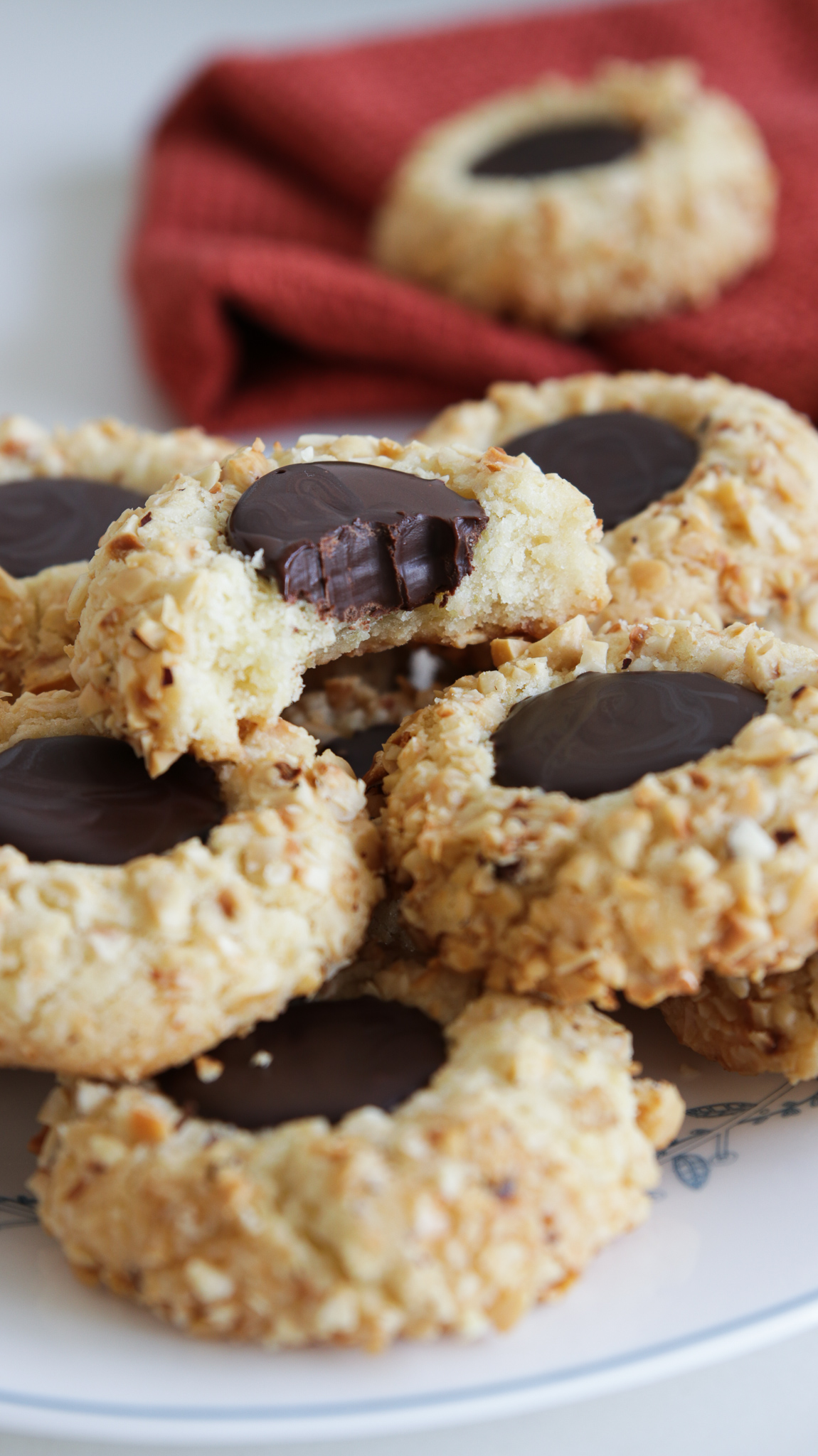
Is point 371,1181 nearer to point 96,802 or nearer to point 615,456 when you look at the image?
point 96,802

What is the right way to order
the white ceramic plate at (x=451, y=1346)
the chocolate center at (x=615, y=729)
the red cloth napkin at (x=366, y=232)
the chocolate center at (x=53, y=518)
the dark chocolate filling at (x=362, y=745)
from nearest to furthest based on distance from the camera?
the white ceramic plate at (x=451, y=1346), the chocolate center at (x=615, y=729), the dark chocolate filling at (x=362, y=745), the chocolate center at (x=53, y=518), the red cloth napkin at (x=366, y=232)

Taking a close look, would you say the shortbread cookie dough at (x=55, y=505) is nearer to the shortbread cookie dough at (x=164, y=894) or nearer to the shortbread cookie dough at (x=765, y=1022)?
the shortbread cookie dough at (x=164, y=894)

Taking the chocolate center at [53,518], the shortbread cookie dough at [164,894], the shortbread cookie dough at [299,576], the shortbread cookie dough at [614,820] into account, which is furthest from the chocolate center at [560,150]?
the shortbread cookie dough at [164,894]

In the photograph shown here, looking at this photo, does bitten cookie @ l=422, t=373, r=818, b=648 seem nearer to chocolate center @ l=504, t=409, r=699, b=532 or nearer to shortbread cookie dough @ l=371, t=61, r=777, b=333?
chocolate center @ l=504, t=409, r=699, b=532

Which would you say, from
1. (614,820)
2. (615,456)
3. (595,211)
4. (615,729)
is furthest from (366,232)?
(614,820)

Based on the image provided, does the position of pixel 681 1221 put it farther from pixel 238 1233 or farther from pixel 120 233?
pixel 120 233

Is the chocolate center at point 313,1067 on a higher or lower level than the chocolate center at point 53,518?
lower
